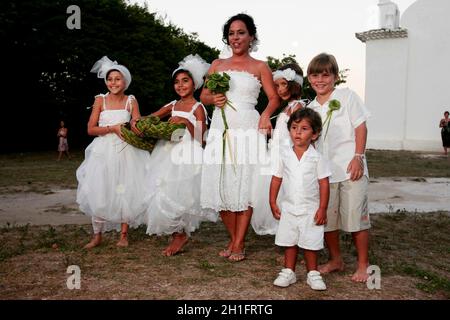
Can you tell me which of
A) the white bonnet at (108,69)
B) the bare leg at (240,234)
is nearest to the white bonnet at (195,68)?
the white bonnet at (108,69)

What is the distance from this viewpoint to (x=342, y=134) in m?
3.92

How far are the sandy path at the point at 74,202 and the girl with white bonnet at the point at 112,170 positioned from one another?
1719 mm

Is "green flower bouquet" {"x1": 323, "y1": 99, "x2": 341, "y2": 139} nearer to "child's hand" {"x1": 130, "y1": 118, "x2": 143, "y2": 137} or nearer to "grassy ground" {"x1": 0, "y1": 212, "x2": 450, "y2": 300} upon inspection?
"grassy ground" {"x1": 0, "y1": 212, "x2": 450, "y2": 300}

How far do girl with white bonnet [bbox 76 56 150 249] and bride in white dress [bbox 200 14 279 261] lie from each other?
82cm

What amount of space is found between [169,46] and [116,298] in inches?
1032

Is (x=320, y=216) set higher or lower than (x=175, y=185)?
lower

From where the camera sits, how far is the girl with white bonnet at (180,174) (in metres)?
4.57

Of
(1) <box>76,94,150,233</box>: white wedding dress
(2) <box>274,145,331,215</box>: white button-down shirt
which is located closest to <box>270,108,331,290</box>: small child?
(2) <box>274,145,331,215</box>: white button-down shirt

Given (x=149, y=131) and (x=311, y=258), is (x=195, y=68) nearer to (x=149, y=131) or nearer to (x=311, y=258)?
(x=149, y=131)

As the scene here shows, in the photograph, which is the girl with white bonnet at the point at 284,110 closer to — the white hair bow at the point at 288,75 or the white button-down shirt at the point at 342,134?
the white hair bow at the point at 288,75

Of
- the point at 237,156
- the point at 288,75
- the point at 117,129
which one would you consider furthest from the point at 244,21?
the point at 117,129

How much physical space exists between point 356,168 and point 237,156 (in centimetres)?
125
